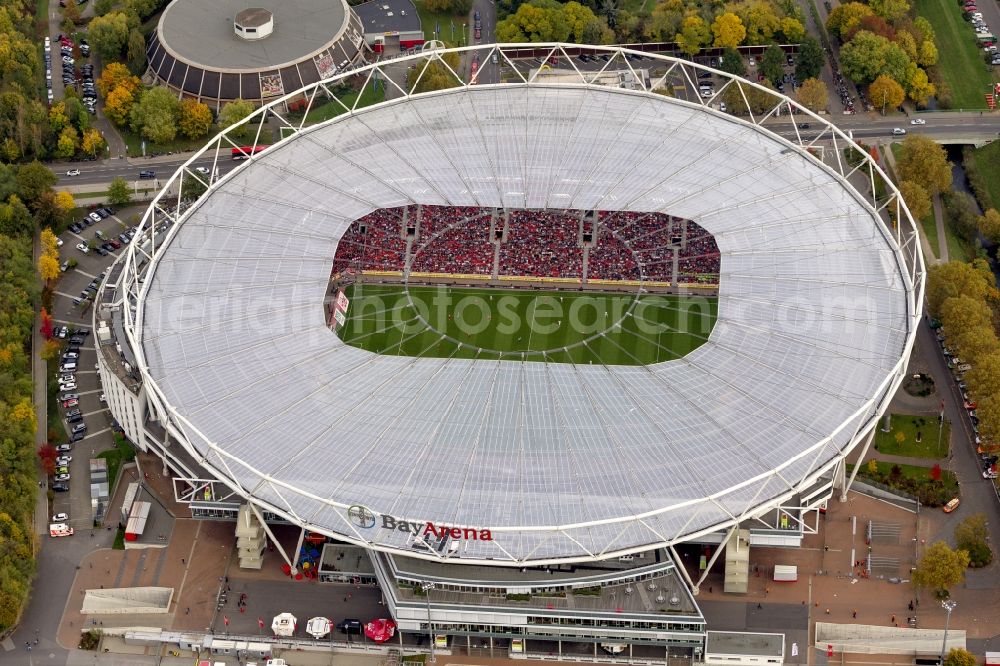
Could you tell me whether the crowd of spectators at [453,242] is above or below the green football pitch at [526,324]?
above

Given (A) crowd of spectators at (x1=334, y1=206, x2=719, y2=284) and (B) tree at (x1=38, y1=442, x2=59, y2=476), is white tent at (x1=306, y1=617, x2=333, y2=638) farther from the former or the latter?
(A) crowd of spectators at (x1=334, y1=206, x2=719, y2=284)

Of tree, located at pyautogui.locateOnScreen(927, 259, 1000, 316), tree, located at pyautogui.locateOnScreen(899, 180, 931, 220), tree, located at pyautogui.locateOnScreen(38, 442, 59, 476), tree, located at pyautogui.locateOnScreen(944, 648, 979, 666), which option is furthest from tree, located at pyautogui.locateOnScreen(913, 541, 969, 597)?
tree, located at pyautogui.locateOnScreen(38, 442, 59, 476)

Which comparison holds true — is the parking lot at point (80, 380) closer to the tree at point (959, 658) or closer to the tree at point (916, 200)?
the tree at point (959, 658)

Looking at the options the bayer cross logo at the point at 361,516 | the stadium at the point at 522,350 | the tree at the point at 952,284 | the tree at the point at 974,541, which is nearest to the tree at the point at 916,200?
the stadium at the point at 522,350

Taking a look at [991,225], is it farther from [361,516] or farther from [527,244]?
[361,516]

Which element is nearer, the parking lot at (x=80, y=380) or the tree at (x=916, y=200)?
the parking lot at (x=80, y=380)

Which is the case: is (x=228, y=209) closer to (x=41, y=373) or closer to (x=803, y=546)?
(x=41, y=373)
